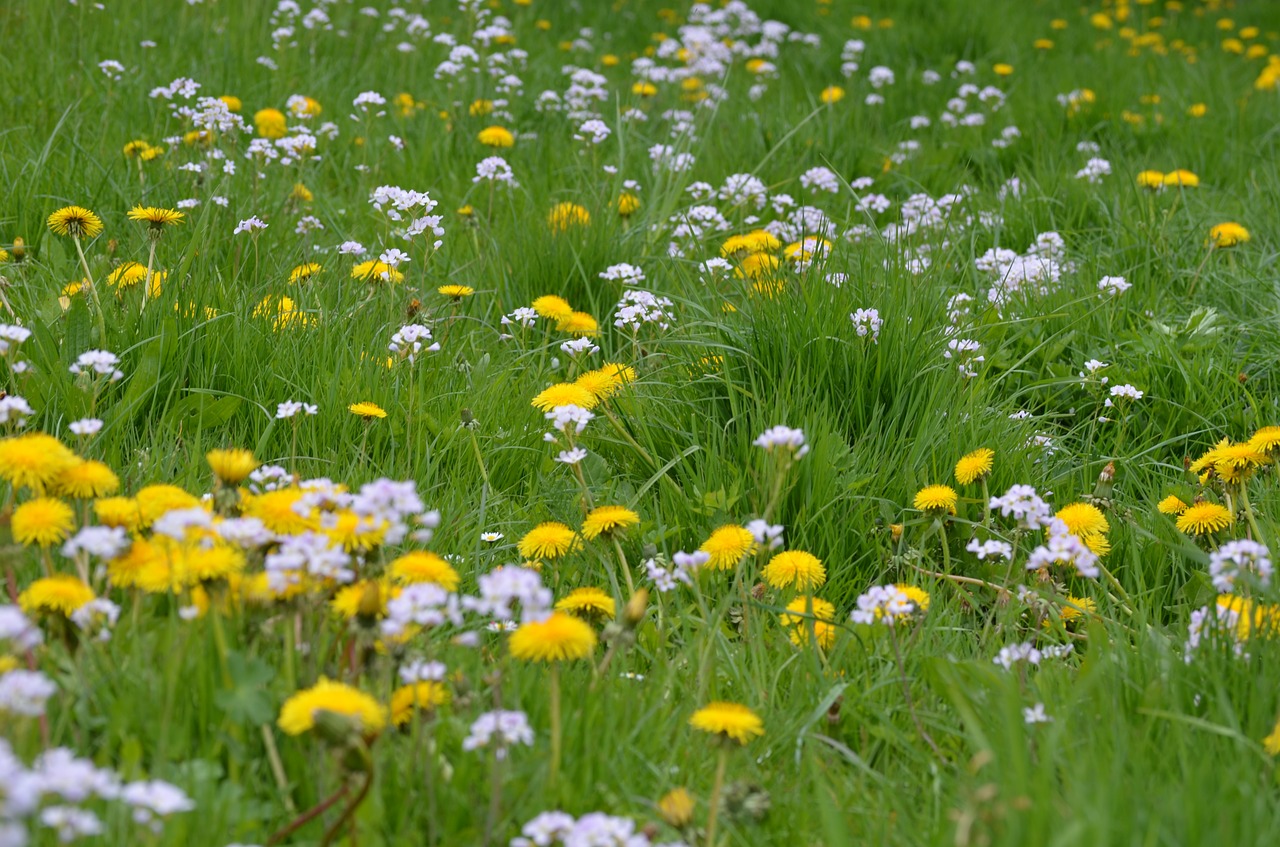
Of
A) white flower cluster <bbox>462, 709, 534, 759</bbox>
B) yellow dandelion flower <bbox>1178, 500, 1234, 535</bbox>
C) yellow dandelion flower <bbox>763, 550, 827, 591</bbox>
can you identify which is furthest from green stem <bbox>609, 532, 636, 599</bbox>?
yellow dandelion flower <bbox>1178, 500, 1234, 535</bbox>

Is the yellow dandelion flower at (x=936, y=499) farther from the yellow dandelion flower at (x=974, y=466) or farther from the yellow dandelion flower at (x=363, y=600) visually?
the yellow dandelion flower at (x=363, y=600)

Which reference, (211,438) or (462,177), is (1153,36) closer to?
(462,177)

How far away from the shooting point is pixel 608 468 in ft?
9.47

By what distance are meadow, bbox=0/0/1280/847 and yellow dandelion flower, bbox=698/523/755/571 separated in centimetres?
4

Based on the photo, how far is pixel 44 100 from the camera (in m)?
4.55

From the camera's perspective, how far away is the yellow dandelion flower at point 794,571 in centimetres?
232

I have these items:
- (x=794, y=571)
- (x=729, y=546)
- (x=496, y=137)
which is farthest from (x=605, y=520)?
(x=496, y=137)

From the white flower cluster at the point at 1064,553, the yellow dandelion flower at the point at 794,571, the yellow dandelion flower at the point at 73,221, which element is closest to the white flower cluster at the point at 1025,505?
the white flower cluster at the point at 1064,553

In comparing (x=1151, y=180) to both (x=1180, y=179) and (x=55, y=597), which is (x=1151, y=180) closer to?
(x=1180, y=179)

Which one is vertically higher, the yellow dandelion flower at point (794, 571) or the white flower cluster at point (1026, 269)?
the white flower cluster at point (1026, 269)

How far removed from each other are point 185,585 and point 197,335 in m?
1.32

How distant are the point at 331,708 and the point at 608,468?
4.71ft

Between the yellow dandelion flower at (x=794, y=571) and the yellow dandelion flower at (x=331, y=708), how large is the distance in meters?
0.99

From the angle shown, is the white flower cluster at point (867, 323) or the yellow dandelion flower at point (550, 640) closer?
the yellow dandelion flower at point (550, 640)
